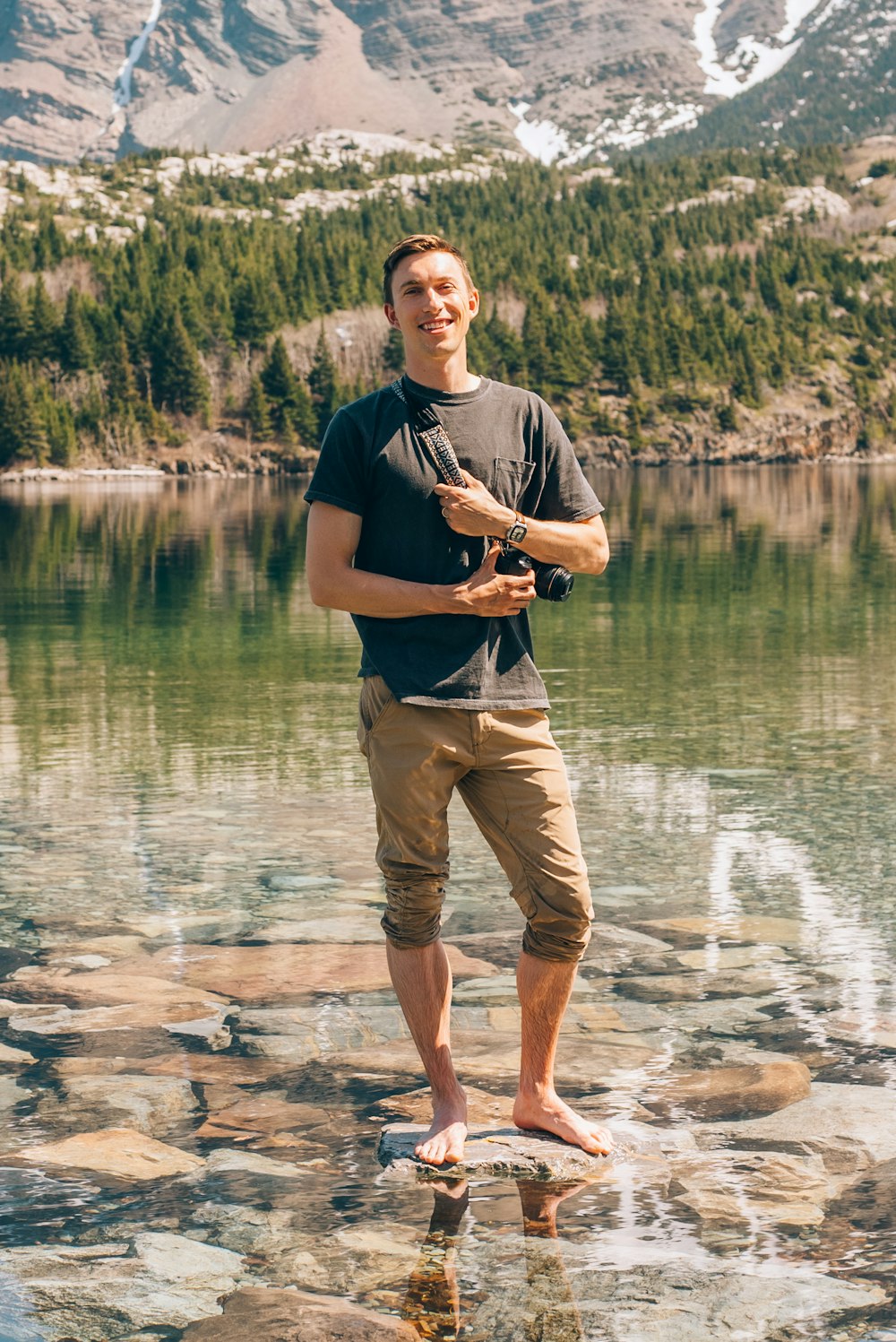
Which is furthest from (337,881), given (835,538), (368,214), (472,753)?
(368,214)

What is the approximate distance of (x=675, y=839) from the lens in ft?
31.5

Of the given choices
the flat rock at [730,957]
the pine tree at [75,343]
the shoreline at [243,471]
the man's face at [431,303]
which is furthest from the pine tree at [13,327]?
the man's face at [431,303]

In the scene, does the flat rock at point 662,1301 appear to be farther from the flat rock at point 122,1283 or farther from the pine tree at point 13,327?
the pine tree at point 13,327

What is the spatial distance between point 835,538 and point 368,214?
16918 centimetres

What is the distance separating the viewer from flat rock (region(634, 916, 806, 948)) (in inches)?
297

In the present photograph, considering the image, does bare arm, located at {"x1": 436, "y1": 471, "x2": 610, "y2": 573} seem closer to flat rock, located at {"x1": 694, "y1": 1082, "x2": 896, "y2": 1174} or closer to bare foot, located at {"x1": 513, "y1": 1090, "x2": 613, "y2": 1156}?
bare foot, located at {"x1": 513, "y1": 1090, "x2": 613, "y2": 1156}

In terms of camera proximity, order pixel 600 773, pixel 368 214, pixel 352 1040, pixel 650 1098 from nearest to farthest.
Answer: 1. pixel 650 1098
2. pixel 352 1040
3. pixel 600 773
4. pixel 368 214

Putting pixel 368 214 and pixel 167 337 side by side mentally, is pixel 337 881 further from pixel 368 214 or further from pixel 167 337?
pixel 368 214

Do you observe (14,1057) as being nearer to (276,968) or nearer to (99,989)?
(99,989)

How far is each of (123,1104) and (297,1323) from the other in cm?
179

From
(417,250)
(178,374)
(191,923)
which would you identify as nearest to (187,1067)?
(191,923)

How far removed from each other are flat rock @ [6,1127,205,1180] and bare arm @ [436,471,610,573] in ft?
6.88

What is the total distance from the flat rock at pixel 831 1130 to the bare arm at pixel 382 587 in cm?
179

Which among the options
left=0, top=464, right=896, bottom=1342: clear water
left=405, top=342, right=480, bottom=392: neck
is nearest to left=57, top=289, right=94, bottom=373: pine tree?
left=0, top=464, right=896, bottom=1342: clear water
